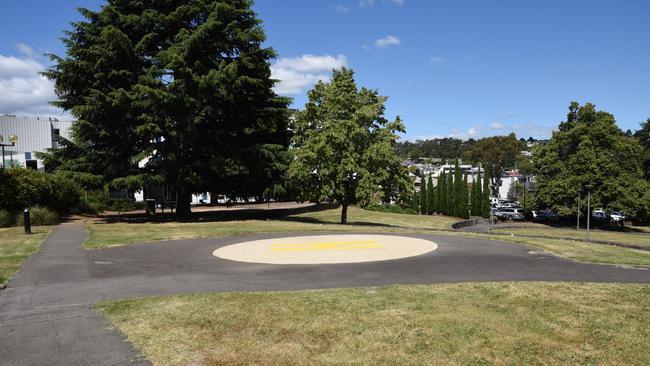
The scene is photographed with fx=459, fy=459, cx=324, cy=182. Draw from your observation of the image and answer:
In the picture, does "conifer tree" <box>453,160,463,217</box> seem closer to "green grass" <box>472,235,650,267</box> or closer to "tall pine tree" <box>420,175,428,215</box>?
"tall pine tree" <box>420,175,428,215</box>

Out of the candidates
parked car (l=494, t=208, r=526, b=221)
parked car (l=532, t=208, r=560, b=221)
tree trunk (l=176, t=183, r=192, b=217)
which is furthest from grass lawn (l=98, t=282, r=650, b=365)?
parked car (l=494, t=208, r=526, b=221)

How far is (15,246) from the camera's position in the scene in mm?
15828

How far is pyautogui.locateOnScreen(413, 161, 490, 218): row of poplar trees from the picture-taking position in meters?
56.6

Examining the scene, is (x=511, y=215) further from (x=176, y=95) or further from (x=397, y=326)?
(x=397, y=326)

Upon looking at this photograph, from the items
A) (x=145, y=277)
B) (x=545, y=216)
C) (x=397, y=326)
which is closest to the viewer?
(x=397, y=326)

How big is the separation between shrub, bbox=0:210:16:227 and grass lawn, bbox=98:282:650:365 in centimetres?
1886

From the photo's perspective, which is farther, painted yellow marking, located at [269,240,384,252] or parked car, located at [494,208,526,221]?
parked car, located at [494,208,526,221]

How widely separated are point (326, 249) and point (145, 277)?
620 centimetres

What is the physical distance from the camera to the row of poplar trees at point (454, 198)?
5656 cm

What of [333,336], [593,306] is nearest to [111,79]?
[333,336]

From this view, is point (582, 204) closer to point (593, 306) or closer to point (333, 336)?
point (593, 306)

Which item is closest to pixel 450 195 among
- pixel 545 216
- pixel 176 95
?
pixel 545 216

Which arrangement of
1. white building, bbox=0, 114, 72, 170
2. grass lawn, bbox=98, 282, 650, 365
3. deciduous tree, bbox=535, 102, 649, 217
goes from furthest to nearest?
white building, bbox=0, 114, 72, 170, deciduous tree, bbox=535, 102, 649, 217, grass lawn, bbox=98, 282, 650, 365

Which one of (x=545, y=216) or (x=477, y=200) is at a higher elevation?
(x=477, y=200)
